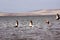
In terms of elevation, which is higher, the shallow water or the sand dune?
the sand dune

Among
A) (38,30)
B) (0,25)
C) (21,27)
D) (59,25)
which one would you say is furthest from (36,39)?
(0,25)

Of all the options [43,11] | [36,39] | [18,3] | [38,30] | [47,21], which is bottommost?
[36,39]

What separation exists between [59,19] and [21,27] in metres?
0.61

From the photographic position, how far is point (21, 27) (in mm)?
2105

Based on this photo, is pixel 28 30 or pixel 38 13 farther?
pixel 28 30

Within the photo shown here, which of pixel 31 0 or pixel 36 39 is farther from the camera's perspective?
pixel 36 39

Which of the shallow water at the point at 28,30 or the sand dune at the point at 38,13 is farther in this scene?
the shallow water at the point at 28,30

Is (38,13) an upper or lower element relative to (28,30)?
upper

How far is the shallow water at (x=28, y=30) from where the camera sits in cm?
207

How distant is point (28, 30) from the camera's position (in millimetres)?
2100

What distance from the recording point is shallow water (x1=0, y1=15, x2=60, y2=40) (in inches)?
81.6

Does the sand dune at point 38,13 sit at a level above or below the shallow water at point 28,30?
above

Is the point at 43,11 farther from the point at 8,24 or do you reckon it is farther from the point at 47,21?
the point at 8,24

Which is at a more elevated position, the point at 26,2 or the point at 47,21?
the point at 26,2
